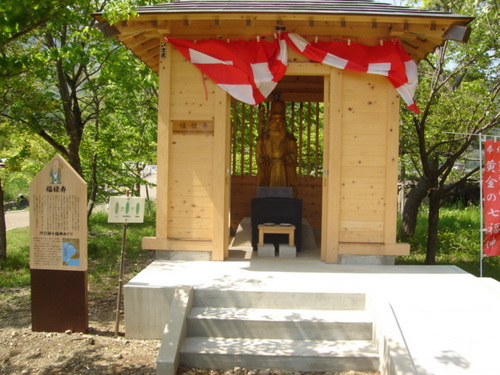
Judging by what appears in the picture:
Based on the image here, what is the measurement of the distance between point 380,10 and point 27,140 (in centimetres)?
907

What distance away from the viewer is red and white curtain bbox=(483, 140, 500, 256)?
6.84 meters

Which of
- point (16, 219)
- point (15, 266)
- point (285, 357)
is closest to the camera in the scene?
point (285, 357)

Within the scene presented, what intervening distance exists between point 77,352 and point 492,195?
5.72m

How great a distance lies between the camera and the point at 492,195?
6879 millimetres

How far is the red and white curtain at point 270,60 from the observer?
699cm

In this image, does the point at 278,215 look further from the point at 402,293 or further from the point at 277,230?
the point at 402,293

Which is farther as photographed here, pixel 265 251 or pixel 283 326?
pixel 265 251

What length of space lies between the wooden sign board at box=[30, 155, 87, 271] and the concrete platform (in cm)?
79

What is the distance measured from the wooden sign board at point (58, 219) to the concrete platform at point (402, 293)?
2.59 feet

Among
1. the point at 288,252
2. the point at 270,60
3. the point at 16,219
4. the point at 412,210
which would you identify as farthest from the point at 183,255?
the point at 16,219

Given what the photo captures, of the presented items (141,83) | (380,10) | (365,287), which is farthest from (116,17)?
(141,83)

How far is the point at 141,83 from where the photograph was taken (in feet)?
40.2

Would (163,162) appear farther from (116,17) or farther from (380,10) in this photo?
(380,10)

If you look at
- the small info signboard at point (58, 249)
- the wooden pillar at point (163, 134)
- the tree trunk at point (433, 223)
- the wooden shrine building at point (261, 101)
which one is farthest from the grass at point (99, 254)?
the tree trunk at point (433, 223)
